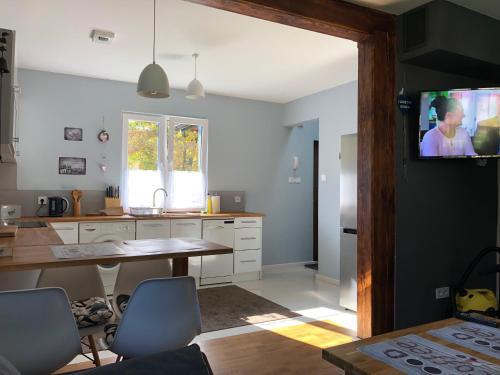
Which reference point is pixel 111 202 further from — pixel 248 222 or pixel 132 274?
pixel 132 274

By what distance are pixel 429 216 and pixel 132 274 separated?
2400 millimetres

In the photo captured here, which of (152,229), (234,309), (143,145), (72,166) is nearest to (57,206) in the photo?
(72,166)

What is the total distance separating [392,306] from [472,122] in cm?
156

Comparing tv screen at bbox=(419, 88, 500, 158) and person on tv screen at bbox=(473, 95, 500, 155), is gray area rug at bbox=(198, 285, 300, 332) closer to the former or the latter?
tv screen at bbox=(419, 88, 500, 158)

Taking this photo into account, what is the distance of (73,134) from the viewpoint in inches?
194

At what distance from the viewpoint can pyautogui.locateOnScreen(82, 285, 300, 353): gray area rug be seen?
3.72m

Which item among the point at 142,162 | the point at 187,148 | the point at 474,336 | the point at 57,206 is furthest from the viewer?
the point at 187,148

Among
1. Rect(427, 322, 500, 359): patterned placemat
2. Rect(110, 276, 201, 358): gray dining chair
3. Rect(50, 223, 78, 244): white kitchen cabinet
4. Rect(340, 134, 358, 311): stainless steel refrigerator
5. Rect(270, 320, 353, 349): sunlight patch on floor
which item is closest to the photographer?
Rect(427, 322, 500, 359): patterned placemat

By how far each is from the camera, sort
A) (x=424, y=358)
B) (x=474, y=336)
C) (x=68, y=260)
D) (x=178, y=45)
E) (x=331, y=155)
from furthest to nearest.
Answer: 1. (x=331, y=155)
2. (x=178, y=45)
3. (x=68, y=260)
4. (x=474, y=336)
5. (x=424, y=358)

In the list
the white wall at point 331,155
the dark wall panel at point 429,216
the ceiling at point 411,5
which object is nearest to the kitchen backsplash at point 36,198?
the white wall at point 331,155

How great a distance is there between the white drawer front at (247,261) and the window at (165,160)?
0.95 m

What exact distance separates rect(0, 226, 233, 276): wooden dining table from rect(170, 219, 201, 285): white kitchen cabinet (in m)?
2.27

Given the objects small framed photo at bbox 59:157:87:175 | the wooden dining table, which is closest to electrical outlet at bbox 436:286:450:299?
the wooden dining table

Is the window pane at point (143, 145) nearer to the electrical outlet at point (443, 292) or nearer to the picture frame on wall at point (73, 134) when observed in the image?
the picture frame on wall at point (73, 134)
